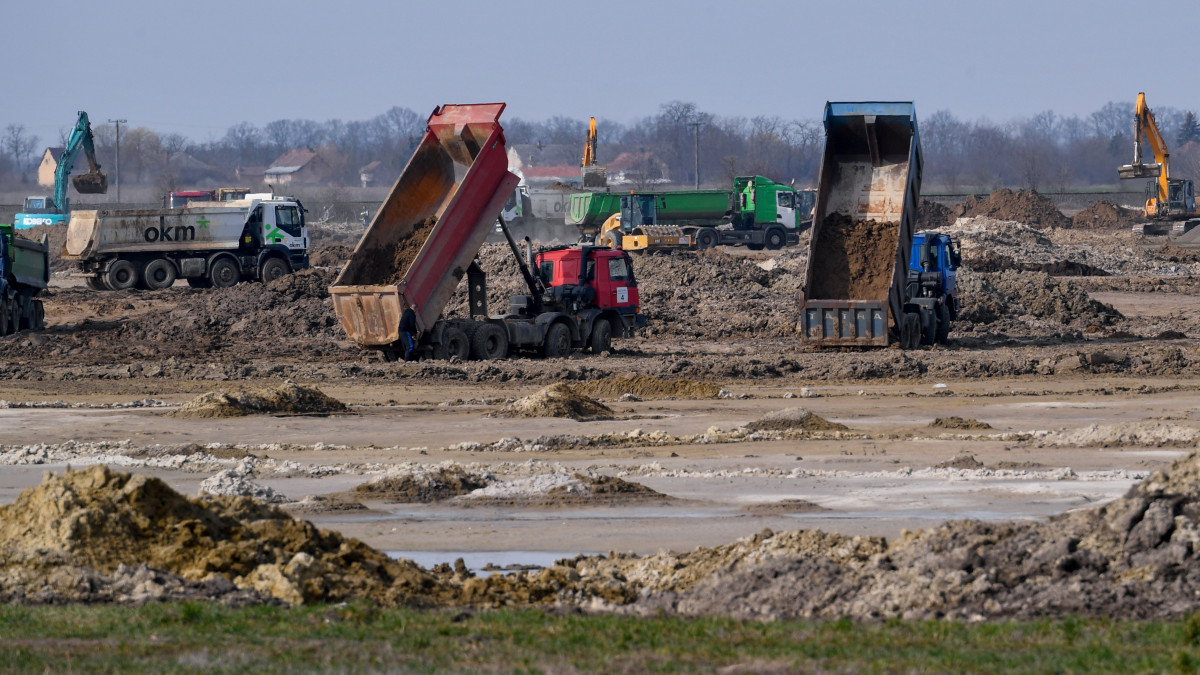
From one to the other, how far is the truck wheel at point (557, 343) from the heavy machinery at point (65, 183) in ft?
113

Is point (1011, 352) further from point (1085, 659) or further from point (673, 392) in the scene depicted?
point (1085, 659)

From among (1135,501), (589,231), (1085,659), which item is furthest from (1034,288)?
(589,231)

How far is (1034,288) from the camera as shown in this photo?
105 feet

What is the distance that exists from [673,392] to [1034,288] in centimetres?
1499

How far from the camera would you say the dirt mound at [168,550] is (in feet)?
28.1

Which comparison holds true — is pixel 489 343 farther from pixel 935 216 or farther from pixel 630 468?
pixel 935 216

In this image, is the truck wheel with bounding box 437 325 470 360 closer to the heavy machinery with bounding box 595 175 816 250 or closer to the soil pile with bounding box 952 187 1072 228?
the heavy machinery with bounding box 595 175 816 250

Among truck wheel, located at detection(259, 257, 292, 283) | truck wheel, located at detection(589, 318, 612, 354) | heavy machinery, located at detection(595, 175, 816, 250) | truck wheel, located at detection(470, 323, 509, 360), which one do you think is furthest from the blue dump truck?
heavy machinery, located at detection(595, 175, 816, 250)

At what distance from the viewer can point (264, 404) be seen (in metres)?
18.2

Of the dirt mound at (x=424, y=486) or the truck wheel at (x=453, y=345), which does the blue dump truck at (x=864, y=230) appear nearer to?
the truck wheel at (x=453, y=345)

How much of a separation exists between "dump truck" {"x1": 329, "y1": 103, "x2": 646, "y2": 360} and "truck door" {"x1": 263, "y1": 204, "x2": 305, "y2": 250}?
1872cm

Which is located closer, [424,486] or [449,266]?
[424,486]

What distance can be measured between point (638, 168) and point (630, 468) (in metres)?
156

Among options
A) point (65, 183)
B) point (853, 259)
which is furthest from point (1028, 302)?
point (65, 183)
